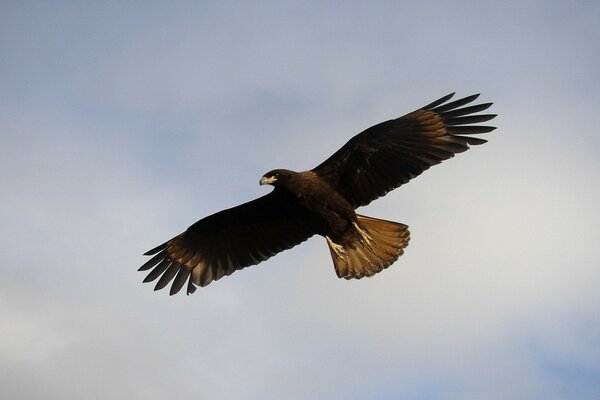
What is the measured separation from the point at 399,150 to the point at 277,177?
1.48 meters

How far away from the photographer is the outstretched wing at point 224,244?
11.9 m

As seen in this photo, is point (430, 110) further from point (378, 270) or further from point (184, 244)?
point (184, 244)

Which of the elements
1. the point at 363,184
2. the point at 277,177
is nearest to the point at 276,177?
the point at 277,177

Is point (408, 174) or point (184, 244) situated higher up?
point (184, 244)

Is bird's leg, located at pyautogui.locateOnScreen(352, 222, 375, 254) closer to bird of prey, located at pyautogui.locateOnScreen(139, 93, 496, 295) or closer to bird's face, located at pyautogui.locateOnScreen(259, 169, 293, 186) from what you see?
bird of prey, located at pyautogui.locateOnScreen(139, 93, 496, 295)

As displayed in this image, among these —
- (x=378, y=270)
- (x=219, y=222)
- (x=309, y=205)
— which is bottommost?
(x=378, y=270)

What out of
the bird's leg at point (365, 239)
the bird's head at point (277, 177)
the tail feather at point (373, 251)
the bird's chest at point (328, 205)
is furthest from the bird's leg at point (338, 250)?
the bird's head at point (277, 177)

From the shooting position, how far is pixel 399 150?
11.3m

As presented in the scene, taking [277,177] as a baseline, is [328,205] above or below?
below

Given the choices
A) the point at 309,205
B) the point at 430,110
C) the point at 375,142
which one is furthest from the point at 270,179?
the point at 430,110

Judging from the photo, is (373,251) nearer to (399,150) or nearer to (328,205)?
(328,205)

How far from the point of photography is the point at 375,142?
36.8ft

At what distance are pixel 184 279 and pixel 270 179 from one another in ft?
7.14

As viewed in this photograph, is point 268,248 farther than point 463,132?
Yes
